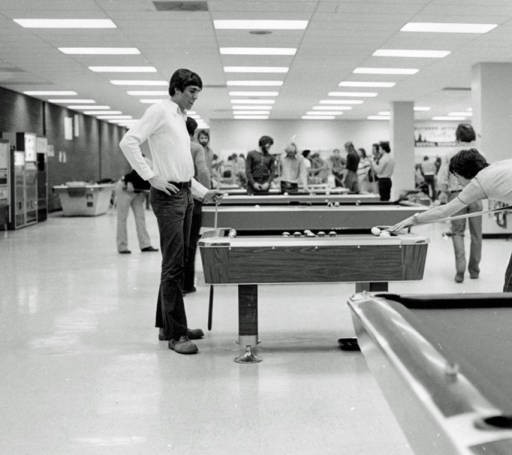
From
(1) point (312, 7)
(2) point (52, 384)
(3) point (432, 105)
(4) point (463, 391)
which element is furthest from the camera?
(3) point (432, 105)

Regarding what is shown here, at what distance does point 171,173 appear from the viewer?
423cm

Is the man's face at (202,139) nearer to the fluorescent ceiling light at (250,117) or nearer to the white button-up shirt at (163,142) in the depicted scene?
the white button-up shirt at (163,142)

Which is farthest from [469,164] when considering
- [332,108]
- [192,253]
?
[332,108]

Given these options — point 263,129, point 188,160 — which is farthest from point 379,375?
point 263,129

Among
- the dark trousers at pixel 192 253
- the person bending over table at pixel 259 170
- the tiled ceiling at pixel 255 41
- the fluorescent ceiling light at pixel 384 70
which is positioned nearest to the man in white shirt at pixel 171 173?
the dark trousers at pixel 192 253

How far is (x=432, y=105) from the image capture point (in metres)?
19.6

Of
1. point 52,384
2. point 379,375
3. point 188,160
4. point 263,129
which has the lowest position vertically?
point 52,384

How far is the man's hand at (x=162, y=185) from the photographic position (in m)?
4.13

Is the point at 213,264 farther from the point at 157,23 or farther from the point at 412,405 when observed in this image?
the point at 157,23

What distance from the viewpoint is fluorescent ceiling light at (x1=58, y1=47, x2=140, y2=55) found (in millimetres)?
10211

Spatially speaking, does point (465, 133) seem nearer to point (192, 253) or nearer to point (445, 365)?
point (192, 253)

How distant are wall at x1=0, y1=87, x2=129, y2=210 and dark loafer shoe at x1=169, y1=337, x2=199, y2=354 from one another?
460 inches

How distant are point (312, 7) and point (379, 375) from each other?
6523 millimetres

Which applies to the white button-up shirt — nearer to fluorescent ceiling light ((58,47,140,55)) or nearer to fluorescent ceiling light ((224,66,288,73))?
fluorescent ceiling light ((58,47,140,55))
